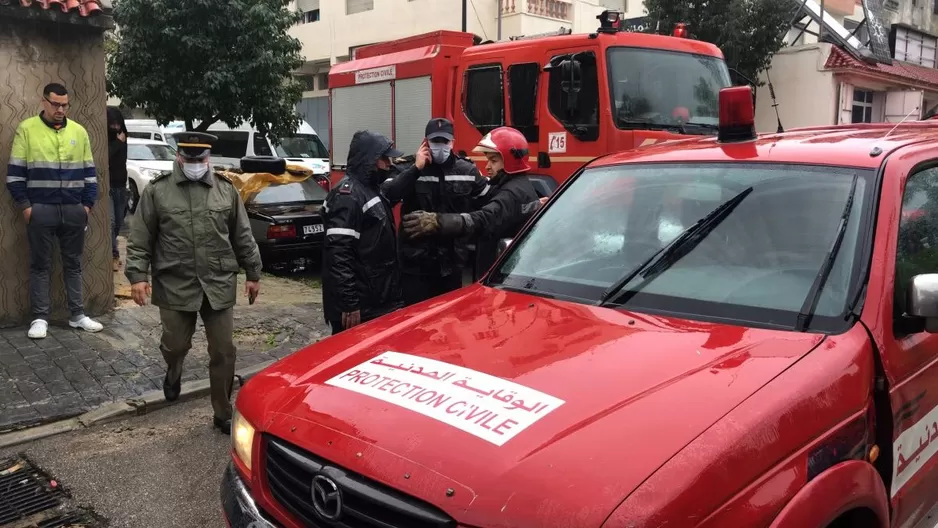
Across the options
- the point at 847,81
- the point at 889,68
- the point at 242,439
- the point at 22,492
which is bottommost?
the point at 22,492

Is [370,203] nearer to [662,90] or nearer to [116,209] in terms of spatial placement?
[662,90]

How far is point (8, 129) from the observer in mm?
6109

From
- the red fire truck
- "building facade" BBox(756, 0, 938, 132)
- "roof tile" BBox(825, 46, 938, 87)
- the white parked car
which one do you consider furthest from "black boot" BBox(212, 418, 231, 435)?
"roof tile" BBox(825, 46, 938, 87)

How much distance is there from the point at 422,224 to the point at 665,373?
242 cm

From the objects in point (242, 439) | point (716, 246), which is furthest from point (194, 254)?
point (716, 246)

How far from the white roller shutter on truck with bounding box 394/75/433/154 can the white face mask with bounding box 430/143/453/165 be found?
4001mm

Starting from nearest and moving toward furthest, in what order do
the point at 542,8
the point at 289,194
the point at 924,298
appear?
the point at 924,298 → the point at 289,194 → the point at 542,8

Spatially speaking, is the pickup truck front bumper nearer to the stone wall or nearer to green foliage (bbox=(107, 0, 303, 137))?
the stone wall

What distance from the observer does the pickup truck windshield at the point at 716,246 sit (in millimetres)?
2395

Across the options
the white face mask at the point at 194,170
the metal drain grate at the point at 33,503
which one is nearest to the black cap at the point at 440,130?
the white face mask at the point at 194,170

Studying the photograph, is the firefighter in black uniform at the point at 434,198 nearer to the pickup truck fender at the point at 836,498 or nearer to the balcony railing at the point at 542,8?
the pickup truck fender at the point at 836,498

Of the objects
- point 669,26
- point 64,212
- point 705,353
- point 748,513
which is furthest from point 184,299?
point 669,26

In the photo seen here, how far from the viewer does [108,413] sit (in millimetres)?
4672

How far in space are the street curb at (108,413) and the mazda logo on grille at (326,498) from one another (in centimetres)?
321
